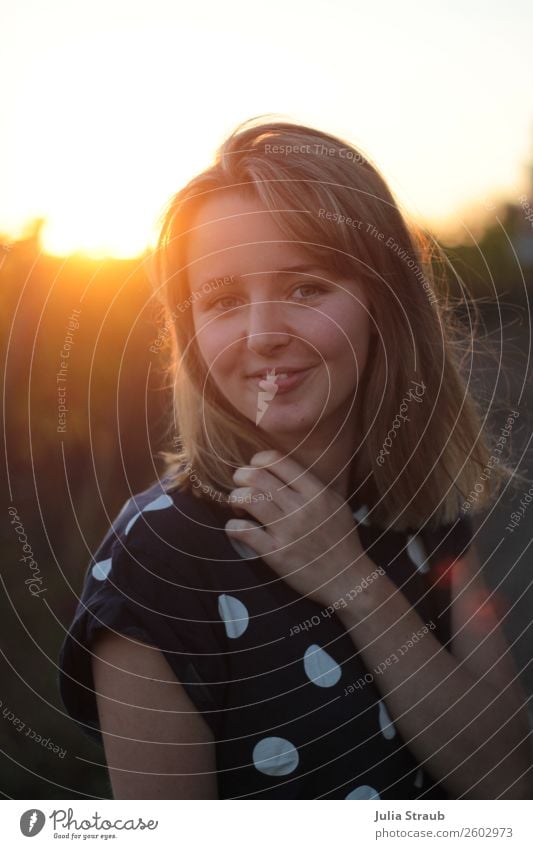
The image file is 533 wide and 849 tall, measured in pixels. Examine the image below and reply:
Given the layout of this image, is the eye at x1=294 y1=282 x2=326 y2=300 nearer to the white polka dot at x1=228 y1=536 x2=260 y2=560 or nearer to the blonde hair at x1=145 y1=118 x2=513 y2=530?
the blonde hair at x1=145 y1=118 x2=513 y2=530

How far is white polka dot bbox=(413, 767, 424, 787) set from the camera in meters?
0.99

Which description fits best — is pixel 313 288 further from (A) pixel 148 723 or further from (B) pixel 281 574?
(A) pixel 148 723

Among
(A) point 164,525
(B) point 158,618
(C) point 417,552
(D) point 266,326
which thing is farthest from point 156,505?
(C) point 417,552

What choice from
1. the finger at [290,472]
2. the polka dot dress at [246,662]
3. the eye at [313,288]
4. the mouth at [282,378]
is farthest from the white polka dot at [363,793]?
the eye at [313,288]

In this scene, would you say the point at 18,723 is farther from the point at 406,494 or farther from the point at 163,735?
the point at 406,494

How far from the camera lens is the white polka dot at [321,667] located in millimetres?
933

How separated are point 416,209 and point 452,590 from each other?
51 centimetres

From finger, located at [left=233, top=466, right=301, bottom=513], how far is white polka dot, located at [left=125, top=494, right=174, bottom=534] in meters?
0.09

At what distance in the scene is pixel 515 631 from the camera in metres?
1.30

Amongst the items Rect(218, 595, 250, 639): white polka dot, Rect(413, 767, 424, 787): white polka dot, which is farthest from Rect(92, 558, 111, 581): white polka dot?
Rect(413, 767, 424, 787): white polka dot

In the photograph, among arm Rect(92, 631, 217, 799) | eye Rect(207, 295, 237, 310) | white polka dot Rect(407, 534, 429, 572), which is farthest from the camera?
white polka dot Rect(407, 534, 429, 572)

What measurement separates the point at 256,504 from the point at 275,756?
0.93 feet
